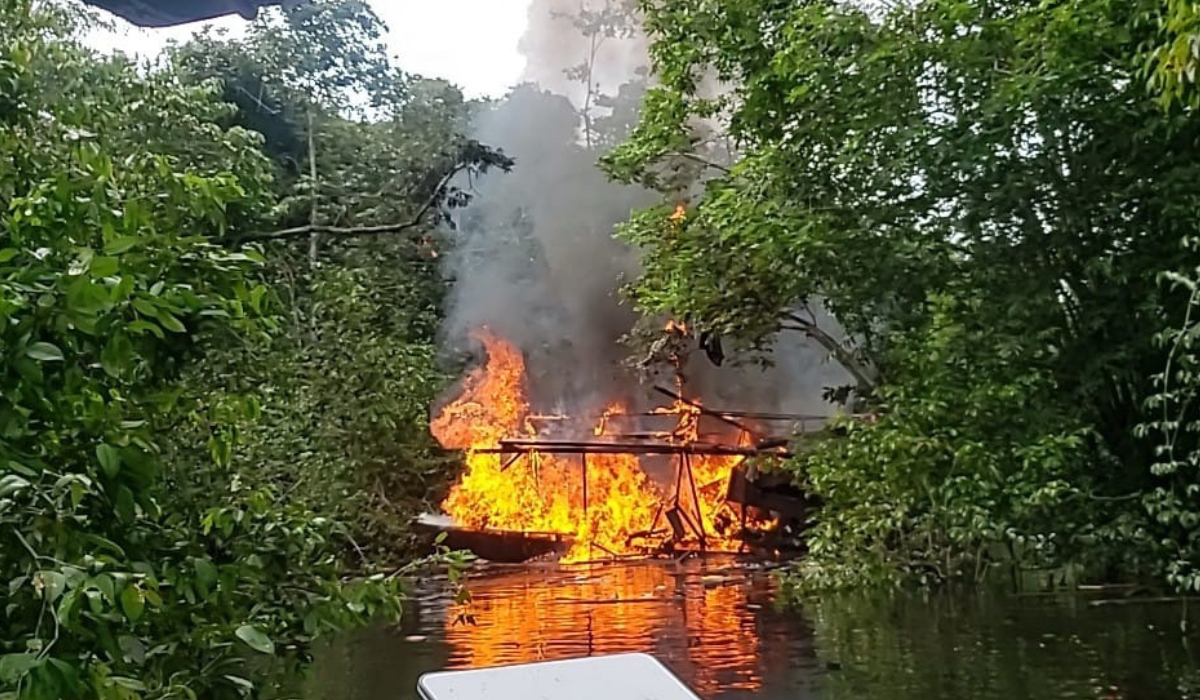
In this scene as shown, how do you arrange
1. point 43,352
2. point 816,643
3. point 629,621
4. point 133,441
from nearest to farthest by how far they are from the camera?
point 43,352 → point 133,441 → point 816,643 → point 629,621

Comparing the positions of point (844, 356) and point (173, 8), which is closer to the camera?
point (173, 8)

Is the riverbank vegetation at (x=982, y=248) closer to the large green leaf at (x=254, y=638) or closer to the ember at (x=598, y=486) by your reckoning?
the ember at (x=598, y=486)

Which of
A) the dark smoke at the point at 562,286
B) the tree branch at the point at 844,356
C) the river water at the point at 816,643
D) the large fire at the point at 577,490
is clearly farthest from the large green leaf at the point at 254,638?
the dark smoke at the point at 562,286

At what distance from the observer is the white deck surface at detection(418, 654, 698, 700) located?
1.63 metres

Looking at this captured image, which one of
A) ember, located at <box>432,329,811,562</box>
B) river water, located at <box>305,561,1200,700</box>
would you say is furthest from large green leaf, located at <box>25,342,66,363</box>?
ember, located at <box>432,329,811,562</box>

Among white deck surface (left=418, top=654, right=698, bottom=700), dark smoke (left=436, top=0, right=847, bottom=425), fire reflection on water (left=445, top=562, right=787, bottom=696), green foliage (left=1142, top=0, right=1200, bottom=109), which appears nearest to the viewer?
white deck surface (left=418, top=654, right=698, bottom=700)

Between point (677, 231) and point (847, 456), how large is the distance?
359cm

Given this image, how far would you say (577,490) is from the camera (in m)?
14.3

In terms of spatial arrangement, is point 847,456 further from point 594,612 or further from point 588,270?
point 588,270

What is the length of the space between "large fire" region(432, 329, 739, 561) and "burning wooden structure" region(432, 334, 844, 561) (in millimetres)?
12

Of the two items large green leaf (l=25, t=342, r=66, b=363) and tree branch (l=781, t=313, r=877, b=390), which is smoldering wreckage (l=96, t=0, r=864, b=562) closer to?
tree branch (l=781, t=313, r=877, b=390)

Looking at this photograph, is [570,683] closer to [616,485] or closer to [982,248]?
[982,248]

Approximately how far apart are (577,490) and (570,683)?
41.8 ft

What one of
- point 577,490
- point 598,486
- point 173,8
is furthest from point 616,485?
point 173,8
